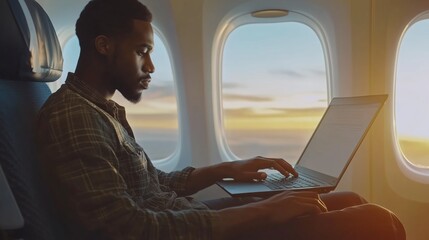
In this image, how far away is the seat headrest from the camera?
108 cm

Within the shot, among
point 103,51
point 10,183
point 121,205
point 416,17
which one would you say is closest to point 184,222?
point 121,205

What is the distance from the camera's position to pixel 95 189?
3.29 ft

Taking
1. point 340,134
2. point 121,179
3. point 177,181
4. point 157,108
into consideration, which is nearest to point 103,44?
point 121,179

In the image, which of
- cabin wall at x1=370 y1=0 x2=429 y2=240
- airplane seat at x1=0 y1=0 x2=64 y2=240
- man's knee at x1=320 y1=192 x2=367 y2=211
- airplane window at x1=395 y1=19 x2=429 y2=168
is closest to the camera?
airplane seat at x1=0 y1=0 x2=64 y2=240

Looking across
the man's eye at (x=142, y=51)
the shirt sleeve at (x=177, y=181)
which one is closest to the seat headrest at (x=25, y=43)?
the man's eye at (x=142, y=51)

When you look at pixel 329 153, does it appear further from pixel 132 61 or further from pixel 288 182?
pixel 132 61

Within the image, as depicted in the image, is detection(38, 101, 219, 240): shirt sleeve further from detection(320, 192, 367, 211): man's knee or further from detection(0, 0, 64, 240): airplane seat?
detection(320, 192, 367, 211): man's knee

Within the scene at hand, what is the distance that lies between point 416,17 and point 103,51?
1.47 metres

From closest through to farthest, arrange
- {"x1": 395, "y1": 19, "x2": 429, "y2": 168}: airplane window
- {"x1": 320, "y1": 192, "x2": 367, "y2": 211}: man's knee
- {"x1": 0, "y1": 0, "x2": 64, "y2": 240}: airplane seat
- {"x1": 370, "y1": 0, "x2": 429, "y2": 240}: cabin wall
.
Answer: {"x1": 0, "y1": 0, "x2": 64, "y2": 240}: airplane seat, {"x1": 320, "y1": 192, "x2": 367, "y2": 211}: man's knee, {"x1": 370, "y1": 0, "x2": 429, "y2": 240}: cabin wall, {"x1": 395, "y1": 19, "x2": 429, "y2": 168}: airplane window

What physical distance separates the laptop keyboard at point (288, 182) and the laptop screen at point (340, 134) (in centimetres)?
6

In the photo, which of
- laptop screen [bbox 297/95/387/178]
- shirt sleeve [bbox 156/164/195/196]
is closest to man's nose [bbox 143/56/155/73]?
shirt sleeve [bbox 156/164/195/196]

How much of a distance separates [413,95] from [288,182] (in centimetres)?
106

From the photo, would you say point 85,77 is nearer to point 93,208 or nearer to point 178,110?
point 93,208

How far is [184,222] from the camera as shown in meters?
1.05
